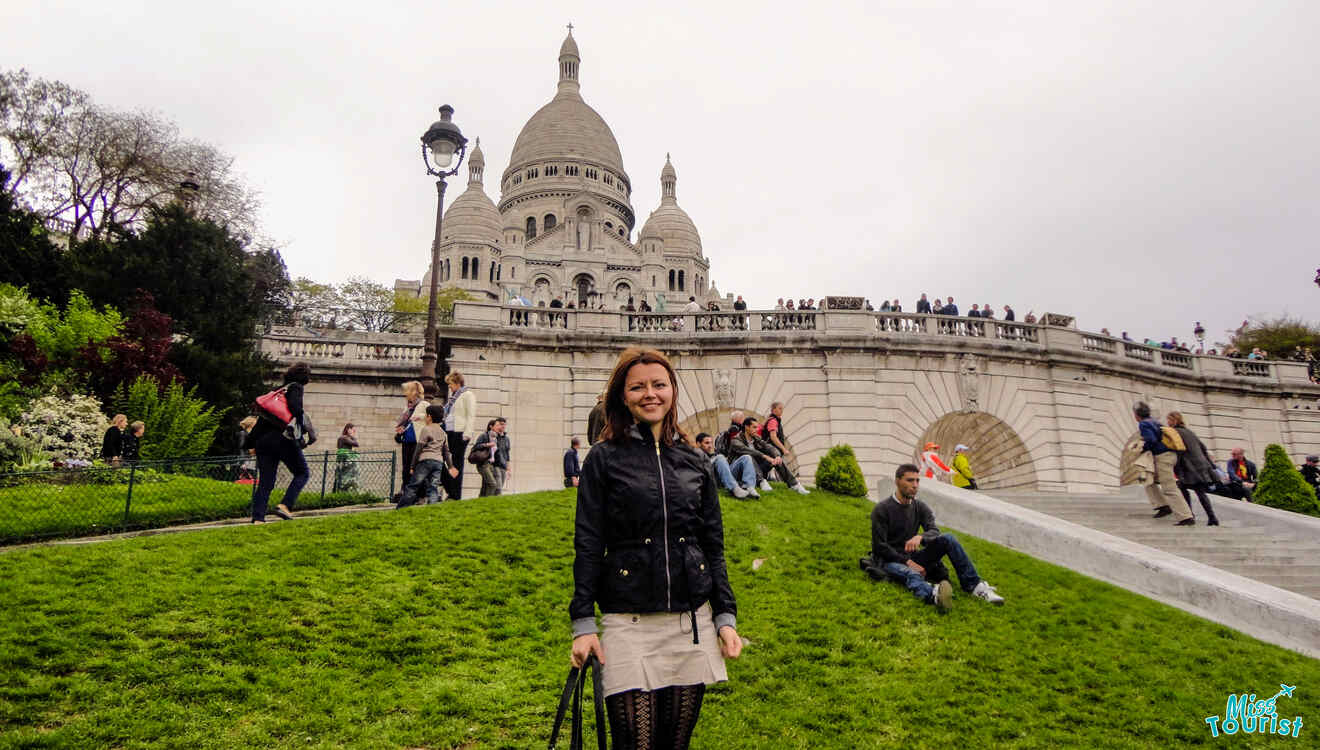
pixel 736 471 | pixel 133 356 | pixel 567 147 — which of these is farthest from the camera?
pixel 567 147

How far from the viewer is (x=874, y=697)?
627 cm

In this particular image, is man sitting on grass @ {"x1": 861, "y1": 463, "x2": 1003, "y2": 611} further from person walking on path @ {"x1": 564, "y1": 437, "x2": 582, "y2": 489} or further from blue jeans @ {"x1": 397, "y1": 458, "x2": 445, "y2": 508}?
person walking on path @ {"x1": 564, "y1": 437, "x2": 582, "y2": 489}

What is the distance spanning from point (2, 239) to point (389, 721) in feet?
77.7

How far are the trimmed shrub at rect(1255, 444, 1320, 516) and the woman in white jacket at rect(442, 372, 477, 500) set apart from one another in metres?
14.4

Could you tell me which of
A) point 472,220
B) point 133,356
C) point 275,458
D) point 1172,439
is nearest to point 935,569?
point 1172,439

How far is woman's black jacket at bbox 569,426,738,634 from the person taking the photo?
335 cm

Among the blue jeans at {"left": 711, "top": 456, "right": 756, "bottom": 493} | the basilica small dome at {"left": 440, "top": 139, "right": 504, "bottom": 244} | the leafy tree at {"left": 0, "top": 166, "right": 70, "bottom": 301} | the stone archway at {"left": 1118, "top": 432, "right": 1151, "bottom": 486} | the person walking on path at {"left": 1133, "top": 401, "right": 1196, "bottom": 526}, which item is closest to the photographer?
the person walking on path at {"left": 1133, "top": 401, "right": 1196, "bottom": 526}

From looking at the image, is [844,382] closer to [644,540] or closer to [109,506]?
[109,506]

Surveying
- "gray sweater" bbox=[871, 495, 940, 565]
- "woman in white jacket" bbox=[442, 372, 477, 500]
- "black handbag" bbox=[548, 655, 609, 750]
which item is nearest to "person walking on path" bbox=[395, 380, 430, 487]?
"woman in white jacket" bbox=[442, 372, 477, 500]

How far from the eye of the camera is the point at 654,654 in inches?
130

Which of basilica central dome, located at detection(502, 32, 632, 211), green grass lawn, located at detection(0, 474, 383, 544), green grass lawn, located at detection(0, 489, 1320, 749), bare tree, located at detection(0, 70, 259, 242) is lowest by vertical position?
green grass lawn, located at detection(0, 489, 1320, 749)

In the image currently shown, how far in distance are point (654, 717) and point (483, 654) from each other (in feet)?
12.6

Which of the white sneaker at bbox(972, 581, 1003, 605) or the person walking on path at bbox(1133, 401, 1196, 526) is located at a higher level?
the person walking on path at bbox(1133, 401, 1196, 526)

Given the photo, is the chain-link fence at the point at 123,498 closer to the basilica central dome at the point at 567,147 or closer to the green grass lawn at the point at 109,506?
the green grass lawn at the point at 109,506
